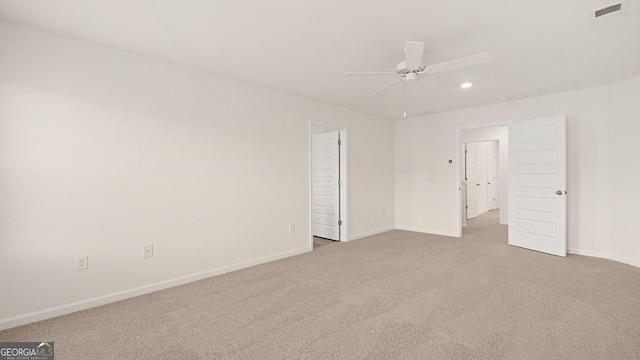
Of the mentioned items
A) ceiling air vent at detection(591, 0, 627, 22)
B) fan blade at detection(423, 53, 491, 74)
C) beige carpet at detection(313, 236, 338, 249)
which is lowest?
beige carpet at detection(313, 236, 338, 249)

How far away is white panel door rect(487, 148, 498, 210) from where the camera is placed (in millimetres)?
8763

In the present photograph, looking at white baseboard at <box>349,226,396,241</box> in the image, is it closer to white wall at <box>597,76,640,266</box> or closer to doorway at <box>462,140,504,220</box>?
doorway at <box>462,140,504,220</box>

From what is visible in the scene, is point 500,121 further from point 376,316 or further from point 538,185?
point 376,316

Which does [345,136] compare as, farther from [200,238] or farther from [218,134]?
[200,238]

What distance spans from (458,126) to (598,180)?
219 centimetres

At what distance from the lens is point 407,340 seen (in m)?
2.04

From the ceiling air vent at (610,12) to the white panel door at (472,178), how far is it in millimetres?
5492

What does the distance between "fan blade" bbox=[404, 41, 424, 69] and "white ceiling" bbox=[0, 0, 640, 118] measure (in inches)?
9.6

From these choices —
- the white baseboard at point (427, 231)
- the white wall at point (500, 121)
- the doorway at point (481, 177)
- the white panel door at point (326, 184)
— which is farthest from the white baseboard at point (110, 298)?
the doorway at point (481, 177)

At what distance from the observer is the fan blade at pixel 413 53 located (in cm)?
212

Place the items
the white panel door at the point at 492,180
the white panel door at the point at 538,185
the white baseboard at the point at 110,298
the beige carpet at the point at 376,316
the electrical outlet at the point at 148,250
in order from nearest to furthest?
the beige carpet at the point at 376,316, the white baseboard at the point at 110,298, the electrical outlet at the point at 148,250, the white panel door at the point at 538,185, the white panel door at the point at 492,180

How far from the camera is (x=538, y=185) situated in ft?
14.3

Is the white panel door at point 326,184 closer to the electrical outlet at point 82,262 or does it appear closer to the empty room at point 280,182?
the empty room at point 280,182

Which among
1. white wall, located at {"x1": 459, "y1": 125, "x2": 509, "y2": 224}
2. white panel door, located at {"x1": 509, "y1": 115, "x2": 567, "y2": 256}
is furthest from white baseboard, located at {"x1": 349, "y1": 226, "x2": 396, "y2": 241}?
white wall, located at {"x1": 459, "y1": 125, "x2": 509, "y2": 224}
